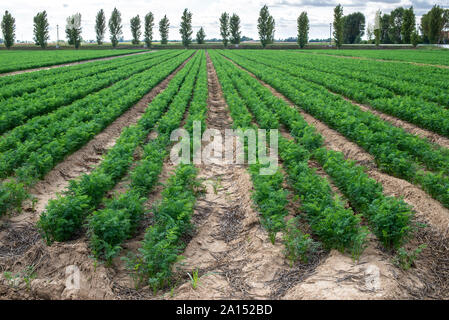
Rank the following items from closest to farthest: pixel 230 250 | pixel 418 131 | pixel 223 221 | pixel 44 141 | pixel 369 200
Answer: pixel 230 250, pixel 369 200, pixel 223 221, pixel 44 141, pixel 418 131

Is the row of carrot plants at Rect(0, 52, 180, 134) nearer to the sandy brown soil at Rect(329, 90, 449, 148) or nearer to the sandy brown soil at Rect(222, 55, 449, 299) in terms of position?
the sandy brown soil at Rect(222, 55, 449, 299)

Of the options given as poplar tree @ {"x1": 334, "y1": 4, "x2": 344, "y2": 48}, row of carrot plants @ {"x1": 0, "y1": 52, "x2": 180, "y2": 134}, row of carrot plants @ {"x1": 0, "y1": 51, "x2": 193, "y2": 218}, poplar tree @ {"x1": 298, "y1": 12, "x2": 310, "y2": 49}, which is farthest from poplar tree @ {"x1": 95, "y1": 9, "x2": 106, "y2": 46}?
row of carrot plants @ {"x1": 0, "y1": 51, "x2": 193, "y2": 218}

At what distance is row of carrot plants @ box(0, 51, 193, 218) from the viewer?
6641 millimetres

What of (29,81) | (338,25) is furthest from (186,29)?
(29,81)

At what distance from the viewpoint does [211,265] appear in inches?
197

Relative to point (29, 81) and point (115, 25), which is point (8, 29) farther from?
point (29, 81)

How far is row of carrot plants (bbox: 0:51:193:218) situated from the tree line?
251 ft

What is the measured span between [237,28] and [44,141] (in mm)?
94888

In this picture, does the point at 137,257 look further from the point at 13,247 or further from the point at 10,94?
the point at 10,94

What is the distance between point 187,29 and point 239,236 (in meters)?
97.1


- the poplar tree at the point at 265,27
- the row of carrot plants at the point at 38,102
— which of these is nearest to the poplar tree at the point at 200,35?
the poplar tree at the point at 265,27

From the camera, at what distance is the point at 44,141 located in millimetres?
8664
